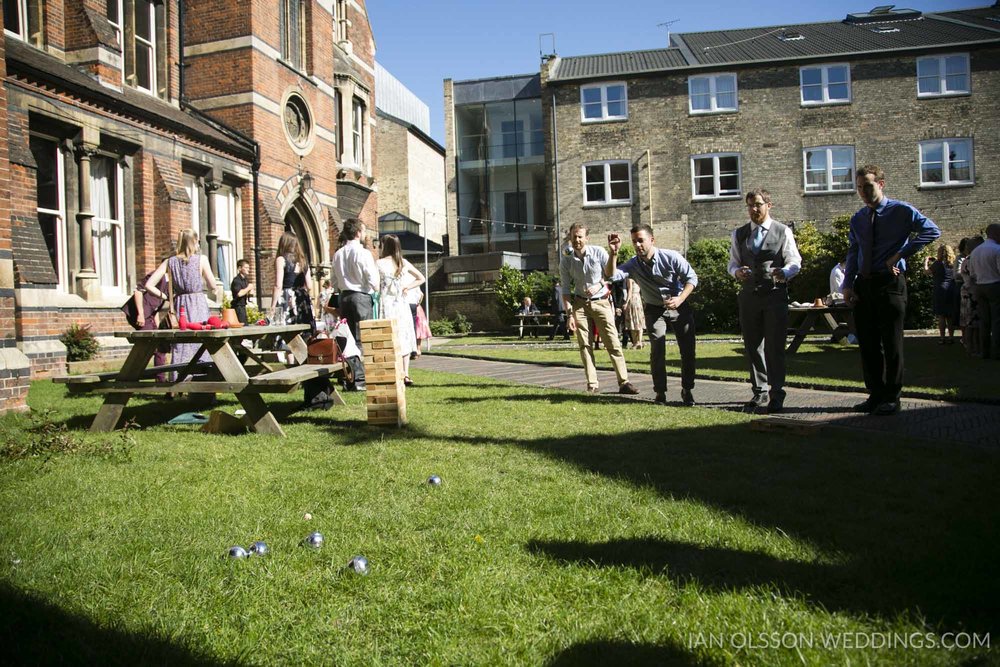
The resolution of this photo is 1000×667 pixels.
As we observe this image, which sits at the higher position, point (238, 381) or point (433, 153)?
point (433, 153)

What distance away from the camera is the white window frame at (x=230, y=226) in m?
18.2

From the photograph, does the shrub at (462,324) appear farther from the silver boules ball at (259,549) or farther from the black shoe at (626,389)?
the silver boules ball at (259,549)

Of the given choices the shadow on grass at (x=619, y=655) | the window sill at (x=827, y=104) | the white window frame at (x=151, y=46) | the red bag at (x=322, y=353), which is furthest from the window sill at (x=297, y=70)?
the window sill at (x=827, y=104)

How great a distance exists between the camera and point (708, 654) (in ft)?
7.00

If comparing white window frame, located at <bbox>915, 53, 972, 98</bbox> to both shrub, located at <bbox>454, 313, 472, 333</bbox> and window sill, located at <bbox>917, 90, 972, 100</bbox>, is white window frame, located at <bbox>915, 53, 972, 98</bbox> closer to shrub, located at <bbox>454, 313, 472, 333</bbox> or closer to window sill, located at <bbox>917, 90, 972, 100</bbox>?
window sill, located at <bbox>917, 90, 972, 100</bbox>

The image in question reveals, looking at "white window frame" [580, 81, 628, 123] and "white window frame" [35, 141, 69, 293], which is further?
"white window frame" [580, 81, 628, 123]

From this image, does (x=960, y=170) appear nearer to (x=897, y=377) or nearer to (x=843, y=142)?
(x=843, y=142)

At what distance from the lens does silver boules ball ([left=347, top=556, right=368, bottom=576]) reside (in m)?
2.77

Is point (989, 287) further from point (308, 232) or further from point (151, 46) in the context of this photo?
point (151, 46)

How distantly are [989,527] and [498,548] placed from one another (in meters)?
2.17

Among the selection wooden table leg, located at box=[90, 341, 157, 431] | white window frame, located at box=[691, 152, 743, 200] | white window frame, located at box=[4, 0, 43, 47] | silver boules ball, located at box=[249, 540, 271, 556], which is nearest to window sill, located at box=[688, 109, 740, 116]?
white window frame, located at box=[691, 152, 743, 200]

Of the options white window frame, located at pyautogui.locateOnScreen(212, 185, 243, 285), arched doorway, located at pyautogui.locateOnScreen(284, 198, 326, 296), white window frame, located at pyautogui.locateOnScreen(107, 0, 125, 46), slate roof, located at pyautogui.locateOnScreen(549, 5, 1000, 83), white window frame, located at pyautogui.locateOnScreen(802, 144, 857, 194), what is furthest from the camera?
slate roof, located at pyautogui.locateOnScreen(549, 5, 1000, 83)

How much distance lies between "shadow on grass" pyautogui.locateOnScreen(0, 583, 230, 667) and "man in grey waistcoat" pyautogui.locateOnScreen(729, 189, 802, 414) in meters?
6.04

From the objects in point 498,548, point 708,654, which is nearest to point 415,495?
point 498,548
